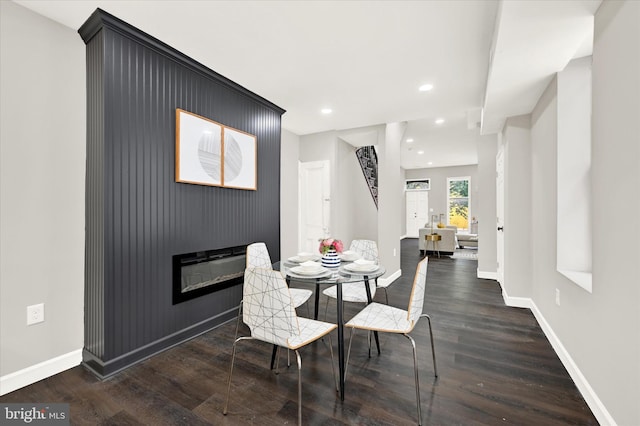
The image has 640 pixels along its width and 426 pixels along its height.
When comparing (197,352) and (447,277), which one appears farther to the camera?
(447,277)

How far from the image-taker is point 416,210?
1198cm

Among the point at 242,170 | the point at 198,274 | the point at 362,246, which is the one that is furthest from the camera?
the point at 242,170

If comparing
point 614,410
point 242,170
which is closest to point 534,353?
point 614,410

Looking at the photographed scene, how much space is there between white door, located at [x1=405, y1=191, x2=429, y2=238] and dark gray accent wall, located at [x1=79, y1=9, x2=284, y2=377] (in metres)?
10.3

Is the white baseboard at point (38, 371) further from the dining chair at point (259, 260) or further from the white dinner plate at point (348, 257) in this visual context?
the white dinner plate at point (348, 257)

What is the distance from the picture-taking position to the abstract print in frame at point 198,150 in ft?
8.56

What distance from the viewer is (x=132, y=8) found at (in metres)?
1.99

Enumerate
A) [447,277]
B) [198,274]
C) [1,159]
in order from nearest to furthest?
[1,159], [198,274], [447,277]

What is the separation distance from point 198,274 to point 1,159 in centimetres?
162

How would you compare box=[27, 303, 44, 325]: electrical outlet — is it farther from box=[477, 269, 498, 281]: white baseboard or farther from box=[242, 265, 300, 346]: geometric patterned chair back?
box=[477, 269, 498, 281]: white baseboard

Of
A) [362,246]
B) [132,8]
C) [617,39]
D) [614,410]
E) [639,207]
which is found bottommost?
[614,410]

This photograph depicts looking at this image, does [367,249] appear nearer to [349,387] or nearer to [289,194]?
[349,387]

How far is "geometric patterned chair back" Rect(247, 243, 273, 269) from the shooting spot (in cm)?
287

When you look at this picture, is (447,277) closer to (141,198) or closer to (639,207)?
(639,207)
